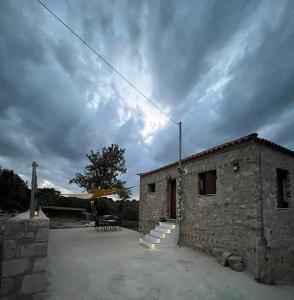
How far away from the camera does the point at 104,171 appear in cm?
1906

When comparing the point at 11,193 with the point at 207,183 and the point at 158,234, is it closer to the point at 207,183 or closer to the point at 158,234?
the point at 158,234

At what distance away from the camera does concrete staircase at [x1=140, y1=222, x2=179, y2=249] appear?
8.41 metres

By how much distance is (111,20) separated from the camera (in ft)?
19.6

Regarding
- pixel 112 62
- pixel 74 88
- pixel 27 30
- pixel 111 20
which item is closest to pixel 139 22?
pixel 111 20

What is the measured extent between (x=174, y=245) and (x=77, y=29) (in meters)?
8.74

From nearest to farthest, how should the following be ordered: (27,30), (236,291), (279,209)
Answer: (236,291), (27,30), (279,209)

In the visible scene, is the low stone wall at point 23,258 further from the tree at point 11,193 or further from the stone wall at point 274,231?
the tree at point 11,193

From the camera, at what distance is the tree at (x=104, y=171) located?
18.5 m

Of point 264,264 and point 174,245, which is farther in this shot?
point 174,245

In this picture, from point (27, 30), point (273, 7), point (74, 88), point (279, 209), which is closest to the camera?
point (27, 30)

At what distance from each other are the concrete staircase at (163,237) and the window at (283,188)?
4.46 metres

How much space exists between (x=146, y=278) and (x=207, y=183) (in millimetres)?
4616

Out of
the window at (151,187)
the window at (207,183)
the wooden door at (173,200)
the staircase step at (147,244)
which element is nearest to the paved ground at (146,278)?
the staircase step at (147,244)

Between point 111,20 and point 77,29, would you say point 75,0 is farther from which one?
point 111,20
